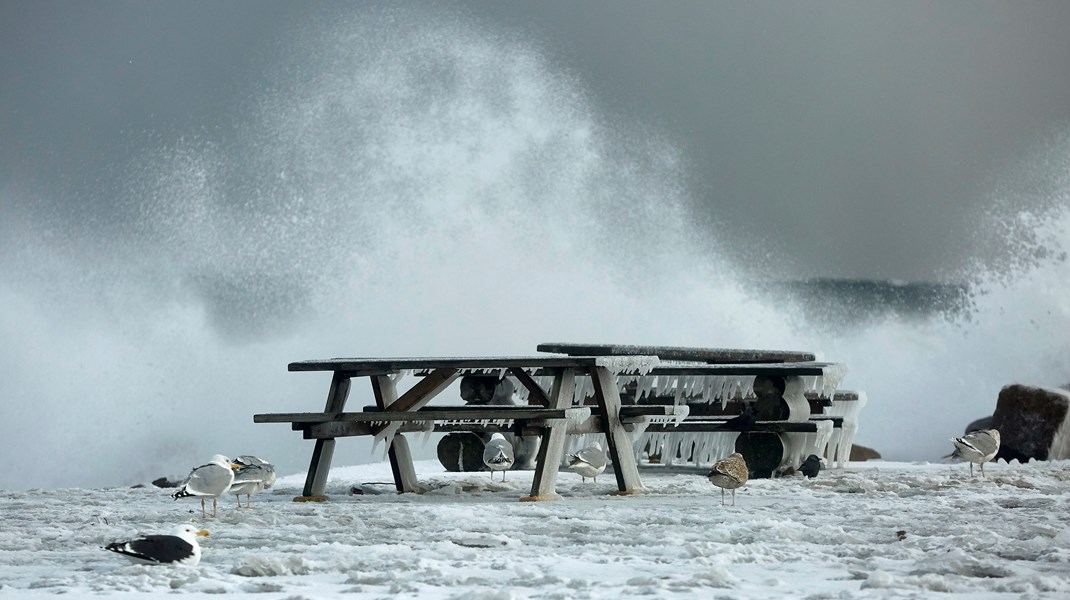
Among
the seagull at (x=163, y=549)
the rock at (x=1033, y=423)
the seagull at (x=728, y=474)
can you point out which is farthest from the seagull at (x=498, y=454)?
the rock at (x=1033, y=423)

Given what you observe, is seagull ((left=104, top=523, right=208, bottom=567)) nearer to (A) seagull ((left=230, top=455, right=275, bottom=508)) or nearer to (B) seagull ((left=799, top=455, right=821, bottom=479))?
(A) seagull ((left=230, top=455, right=275, bottom=508))

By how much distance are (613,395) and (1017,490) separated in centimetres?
281

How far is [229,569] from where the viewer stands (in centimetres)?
503

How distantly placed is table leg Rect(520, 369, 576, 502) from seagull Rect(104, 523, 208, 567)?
336cm

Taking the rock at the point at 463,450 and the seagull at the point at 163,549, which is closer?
the seagull at the point at 163,549

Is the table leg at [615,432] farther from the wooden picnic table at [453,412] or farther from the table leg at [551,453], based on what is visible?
the table leg at [551,453]

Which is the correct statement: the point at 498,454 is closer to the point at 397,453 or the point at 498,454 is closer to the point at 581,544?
the point at 397,453

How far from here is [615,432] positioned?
8.88 meters

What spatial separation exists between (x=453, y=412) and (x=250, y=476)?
1551 millimetres

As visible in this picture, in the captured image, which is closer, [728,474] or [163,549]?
[163,549]

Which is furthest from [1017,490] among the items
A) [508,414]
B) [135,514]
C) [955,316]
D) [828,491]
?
[955,316]

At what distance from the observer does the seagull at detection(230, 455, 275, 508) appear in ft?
24.9

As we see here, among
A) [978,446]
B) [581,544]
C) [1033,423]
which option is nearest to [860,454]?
[1033,423]

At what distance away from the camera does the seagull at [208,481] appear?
704 centimetres
